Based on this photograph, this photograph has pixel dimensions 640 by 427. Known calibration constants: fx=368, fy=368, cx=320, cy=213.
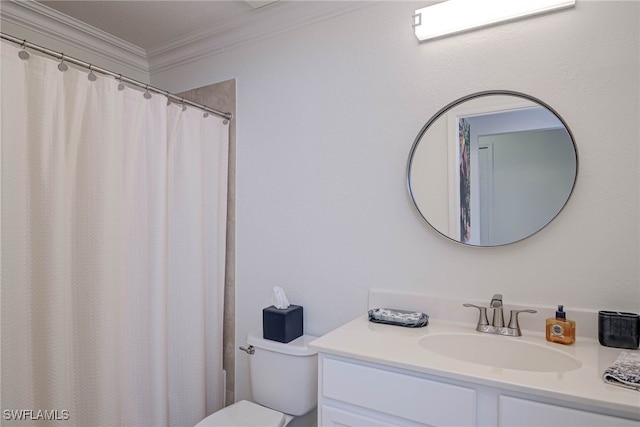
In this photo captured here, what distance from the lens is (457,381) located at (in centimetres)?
103

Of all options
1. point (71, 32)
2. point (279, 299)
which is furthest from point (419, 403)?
point (71, 32)

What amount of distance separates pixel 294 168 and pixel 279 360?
94 cm

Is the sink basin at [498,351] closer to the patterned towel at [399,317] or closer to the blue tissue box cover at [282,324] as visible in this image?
the patterned towel at [399,317]

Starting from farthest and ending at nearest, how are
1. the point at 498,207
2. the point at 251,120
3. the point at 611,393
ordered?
the point at 251,120
the point at 498,207
the point at 611,393

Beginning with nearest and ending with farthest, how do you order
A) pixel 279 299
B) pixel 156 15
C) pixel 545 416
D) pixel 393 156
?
1. pixel 545 416
2. pixel 393 156
3. pixel 279 299
4. pixel 156 15

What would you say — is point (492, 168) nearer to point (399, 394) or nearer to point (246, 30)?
point (399, 394)

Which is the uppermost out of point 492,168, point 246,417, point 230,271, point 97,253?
point 492,168

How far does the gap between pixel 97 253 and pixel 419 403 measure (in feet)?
4.40

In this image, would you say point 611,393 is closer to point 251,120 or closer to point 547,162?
point 547,162

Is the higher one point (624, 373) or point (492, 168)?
point (492, 168)

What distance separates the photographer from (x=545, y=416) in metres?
0.92

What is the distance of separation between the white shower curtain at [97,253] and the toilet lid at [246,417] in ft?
0.91

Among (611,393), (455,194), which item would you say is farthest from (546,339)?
(455,194)

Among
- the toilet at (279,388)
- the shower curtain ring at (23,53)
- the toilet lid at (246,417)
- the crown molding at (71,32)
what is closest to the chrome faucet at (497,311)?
the toilet at (279,388)
